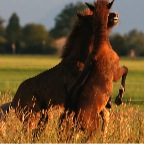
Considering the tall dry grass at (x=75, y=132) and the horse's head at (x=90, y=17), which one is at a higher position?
the horse's head at (x=90, y=17)

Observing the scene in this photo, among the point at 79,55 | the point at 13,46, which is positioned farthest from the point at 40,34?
the point at 79,55

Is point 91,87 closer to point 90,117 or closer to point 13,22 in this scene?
point 90,117

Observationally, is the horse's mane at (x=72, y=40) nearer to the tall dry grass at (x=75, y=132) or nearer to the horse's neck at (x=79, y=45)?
the horse's neck at (x=79, y=45)

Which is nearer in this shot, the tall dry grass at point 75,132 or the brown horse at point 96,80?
the brown horse at point 96,80

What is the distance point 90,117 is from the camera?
312 inches

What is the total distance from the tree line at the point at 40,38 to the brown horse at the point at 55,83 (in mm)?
81469

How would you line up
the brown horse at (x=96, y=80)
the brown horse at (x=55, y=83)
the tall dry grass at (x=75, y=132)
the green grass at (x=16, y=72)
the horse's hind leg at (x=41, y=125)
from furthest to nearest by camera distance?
the green grass at (x=16, y=72) → the brown horse at (x=55, y=83) → the horse's hind leg at (x=41, y=125) → the tall dry grass at (x=75, y=132) → the brown horse at (x=96, y=80)

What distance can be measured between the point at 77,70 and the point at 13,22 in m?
128

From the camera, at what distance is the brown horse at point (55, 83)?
8.88m

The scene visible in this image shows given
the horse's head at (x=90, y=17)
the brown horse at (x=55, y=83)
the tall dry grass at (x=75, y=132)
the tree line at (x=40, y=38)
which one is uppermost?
the horse's head at (x=90, y=17)

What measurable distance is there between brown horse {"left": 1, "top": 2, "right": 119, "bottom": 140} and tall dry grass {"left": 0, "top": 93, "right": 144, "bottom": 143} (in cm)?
14

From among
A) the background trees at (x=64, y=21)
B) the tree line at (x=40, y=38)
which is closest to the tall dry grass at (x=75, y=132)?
the tree line at (x=40, y=38)

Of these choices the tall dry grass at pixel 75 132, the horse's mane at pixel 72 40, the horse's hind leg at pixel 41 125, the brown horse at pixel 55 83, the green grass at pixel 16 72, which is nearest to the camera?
the tall dry grass at pixel 75 132

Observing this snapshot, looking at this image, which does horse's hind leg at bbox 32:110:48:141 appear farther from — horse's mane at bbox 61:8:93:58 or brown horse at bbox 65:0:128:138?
horse's mane at bbox 61:8:93:58
